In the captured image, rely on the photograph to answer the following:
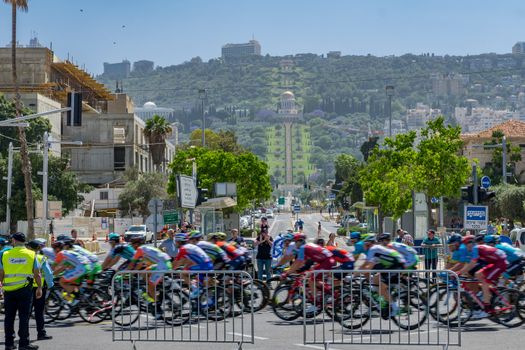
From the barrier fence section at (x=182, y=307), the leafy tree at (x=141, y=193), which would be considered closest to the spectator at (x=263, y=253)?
the barrier fence section at (x=182, y=307)

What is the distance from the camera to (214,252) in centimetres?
1884

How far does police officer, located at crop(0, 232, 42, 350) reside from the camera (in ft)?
46.3

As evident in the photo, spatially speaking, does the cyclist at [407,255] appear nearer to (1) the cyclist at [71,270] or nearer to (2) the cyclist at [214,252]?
(2) the cyclist at [214,252]

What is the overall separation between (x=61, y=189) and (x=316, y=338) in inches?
2389

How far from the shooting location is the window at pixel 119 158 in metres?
108

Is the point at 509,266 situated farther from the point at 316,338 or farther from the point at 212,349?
the point at 212,349

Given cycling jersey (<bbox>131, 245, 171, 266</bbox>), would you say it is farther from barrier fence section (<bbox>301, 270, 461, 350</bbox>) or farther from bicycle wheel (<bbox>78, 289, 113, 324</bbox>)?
barrier fence section (<bbox>301, 270, 461, 350</bbox>)

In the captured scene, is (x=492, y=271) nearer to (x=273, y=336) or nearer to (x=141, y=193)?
(x=273, y=336)

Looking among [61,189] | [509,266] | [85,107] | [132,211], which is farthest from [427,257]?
[85,107]

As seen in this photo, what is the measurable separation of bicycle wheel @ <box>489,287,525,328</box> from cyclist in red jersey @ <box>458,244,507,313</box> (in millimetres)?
127

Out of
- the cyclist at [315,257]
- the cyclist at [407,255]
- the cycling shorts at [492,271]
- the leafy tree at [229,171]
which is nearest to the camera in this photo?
the cyclist at [407,255]

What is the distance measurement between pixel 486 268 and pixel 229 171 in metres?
62.4

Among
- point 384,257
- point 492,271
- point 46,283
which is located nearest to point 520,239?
point 492,271

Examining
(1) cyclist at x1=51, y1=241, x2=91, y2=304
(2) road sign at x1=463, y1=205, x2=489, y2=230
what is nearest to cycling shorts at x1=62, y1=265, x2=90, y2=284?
(1) cyclist at x1=51, y1=241, x2=91, y2=304
